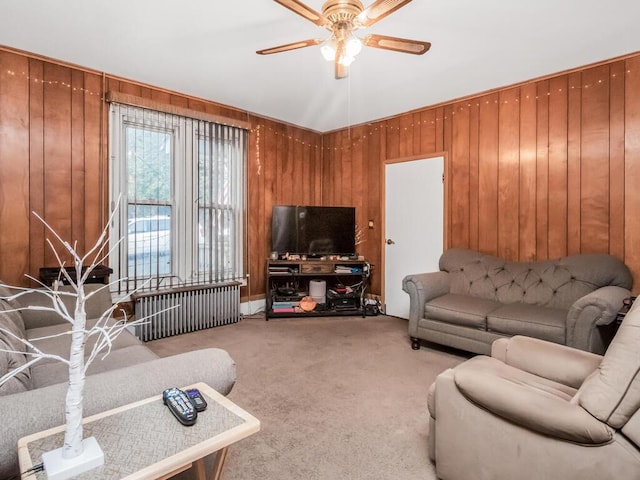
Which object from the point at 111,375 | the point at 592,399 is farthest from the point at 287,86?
the point at 592,399

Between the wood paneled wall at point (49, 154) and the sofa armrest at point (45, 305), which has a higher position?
the wood paneled wall at point (49, 154)

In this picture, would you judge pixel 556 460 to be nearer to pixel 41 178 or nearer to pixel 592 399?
pixel 592 399

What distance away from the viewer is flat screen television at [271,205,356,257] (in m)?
4.78

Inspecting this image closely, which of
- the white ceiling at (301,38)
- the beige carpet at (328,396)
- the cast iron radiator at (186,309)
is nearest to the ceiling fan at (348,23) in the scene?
the white ceiling at (301,38)

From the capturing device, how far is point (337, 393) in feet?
8.46

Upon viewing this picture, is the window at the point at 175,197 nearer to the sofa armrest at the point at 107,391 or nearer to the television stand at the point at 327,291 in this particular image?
the television stand at the point at 327,291

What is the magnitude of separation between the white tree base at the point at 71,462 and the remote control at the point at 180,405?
0.76 ft

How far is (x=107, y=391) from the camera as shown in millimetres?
1287

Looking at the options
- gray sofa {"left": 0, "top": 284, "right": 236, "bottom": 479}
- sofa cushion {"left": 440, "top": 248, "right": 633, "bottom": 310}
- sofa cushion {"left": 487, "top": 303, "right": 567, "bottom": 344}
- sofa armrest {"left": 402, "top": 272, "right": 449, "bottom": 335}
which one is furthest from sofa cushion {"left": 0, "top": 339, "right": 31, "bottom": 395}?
sofa cushion {"left": 440, "top": 248, "right": 633, "bottom": 310}

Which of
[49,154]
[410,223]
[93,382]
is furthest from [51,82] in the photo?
[410,223]

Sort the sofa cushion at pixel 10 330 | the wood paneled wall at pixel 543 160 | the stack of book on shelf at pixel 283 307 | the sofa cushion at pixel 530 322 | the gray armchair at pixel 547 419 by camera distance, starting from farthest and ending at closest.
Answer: the stack of book on shelf at pixel 283 307
the wood paneled wall at pixel 543 160
the sofa cushion at pixel 530 322
the sofa cushion at pixel 10 330
the gray armchair at pixel 547 419

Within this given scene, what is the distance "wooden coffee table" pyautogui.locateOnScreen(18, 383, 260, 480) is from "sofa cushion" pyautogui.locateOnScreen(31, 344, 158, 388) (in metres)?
0.68

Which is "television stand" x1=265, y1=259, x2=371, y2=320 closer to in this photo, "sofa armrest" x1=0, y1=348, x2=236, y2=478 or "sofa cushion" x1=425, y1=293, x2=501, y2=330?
"sofa cushion" x1=425, y1=293, x2=501, y2=330

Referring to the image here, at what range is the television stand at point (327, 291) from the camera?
15.1 ft
